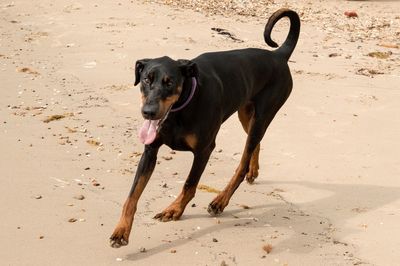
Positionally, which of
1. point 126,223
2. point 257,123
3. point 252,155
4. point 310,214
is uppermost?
point 257,123

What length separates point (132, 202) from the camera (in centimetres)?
430

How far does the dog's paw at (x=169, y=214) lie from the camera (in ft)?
15.6

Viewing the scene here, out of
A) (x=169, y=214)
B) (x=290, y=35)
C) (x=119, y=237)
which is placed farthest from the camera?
(x=290, y=35)

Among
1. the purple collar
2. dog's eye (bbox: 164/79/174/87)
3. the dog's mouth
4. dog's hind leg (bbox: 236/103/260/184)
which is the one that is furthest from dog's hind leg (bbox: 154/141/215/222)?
dog's hind leg (bbox: 236/103/260/184)

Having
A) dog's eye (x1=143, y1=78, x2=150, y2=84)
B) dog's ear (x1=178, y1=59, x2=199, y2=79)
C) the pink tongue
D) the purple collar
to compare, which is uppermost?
dog's ear (x1=178, y1=59, x2=199, y2=79)

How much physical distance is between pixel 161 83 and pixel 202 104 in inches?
17.7

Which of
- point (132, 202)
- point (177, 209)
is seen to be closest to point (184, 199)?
point (177, 209)

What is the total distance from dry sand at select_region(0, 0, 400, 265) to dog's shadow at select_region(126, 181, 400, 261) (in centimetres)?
1

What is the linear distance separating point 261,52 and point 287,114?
2.08 metres

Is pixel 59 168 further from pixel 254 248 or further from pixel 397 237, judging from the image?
pixel 397 237

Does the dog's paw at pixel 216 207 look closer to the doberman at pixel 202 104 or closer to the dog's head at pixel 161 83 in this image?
the doberman at pixel 202 104

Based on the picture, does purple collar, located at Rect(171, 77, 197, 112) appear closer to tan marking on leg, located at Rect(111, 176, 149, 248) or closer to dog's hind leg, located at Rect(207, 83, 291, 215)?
tan marking on leg, located at Rect(111, 176, 149, 248)

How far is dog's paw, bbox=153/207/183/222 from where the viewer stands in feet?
15.6

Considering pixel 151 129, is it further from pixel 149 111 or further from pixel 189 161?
pixel 189 161
